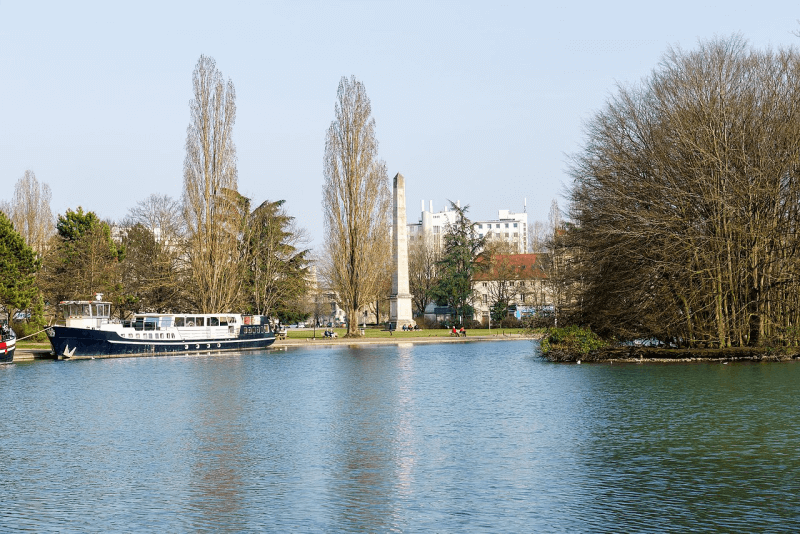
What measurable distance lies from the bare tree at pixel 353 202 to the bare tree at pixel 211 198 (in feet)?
28.5

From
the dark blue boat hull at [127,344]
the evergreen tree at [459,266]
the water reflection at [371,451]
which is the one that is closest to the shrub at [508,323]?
the evergreen tree at [459,266]

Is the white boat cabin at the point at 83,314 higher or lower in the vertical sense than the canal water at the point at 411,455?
higher

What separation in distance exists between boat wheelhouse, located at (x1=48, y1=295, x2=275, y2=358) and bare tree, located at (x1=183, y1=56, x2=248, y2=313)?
2.49 meters

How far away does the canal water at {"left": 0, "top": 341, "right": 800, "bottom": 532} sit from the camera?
13.2 m

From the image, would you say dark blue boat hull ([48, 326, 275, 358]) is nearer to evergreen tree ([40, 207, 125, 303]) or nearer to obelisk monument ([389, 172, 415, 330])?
evergreen tree ([40, 207, 125, 303])

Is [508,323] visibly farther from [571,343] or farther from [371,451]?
[371,451]

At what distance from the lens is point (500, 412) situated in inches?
976

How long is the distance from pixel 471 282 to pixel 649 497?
94.0 m

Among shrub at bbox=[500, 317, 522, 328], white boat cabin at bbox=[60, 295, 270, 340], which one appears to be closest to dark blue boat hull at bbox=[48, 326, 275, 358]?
white boat cabin at bbox=[60, 295, 270, 340]

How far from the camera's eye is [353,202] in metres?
71.2

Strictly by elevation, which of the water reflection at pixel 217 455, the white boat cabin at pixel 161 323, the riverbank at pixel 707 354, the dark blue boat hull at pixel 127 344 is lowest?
the water reflection at pixel 217 455

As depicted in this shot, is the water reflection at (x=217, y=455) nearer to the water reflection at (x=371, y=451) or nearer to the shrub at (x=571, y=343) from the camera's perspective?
the water reflection at (x=371, y=451)

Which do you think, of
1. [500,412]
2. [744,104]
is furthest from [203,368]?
[744,104]

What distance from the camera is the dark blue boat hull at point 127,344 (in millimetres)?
53844
